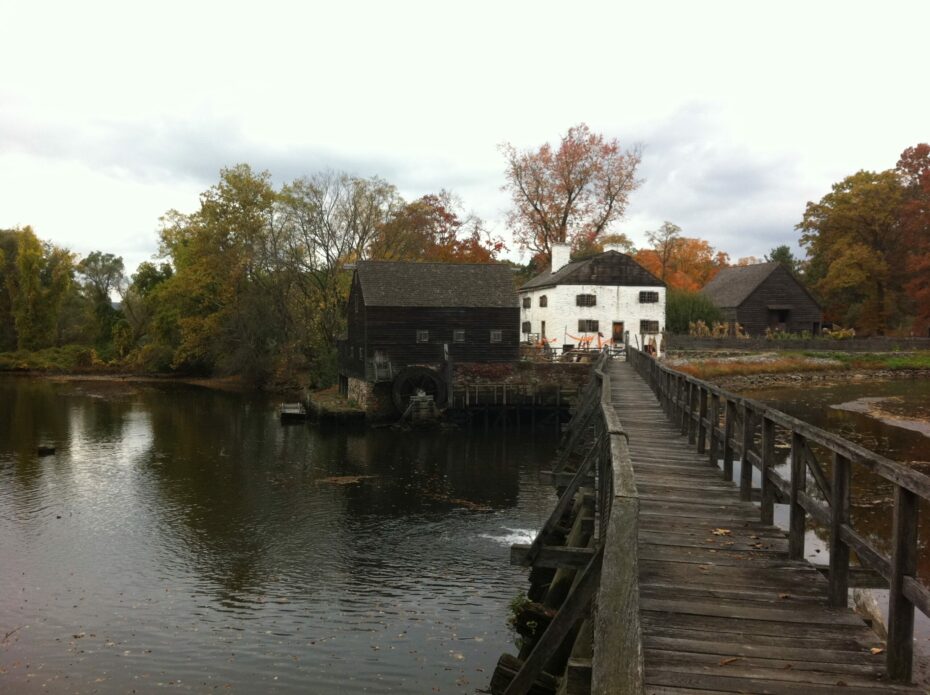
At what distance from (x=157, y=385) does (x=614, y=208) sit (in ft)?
120

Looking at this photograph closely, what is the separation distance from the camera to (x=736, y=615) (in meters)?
4.82

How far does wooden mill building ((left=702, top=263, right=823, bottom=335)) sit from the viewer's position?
179 feet

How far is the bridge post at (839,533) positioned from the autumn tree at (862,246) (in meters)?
55.0

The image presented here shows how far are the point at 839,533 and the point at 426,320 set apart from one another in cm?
3412

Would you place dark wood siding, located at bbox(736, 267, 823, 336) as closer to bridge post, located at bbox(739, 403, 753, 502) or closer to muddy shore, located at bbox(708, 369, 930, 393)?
muddy shore, located at bbox(708, 369, 930, 393)

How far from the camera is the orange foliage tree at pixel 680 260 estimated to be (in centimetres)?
7338

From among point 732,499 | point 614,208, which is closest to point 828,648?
point 732,499

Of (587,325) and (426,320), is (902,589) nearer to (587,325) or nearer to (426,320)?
(426,320)

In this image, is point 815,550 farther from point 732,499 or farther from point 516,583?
point 732,499

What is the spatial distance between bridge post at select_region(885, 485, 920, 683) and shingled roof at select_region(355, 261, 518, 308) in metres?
34.2

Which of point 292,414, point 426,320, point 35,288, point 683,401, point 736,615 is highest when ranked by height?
point 35,288

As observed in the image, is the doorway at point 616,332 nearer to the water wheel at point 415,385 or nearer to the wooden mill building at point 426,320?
the wooden mill building at point 426,320

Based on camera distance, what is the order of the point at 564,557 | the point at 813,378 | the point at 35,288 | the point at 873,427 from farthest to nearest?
the point at 35,288
the point at 813,378
the point at 873,427
the point at 564,557

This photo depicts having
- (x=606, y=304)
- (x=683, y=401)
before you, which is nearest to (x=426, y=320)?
(x=606, y=304)
